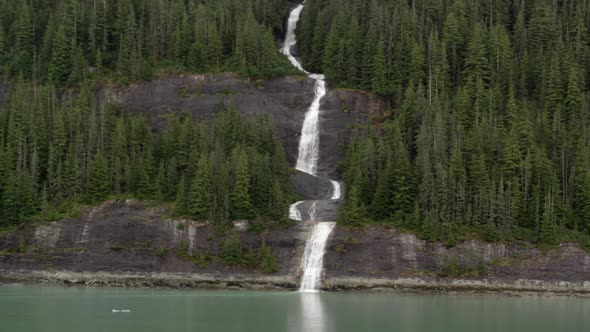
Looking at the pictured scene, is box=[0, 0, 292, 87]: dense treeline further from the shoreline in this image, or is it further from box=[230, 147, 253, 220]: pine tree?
the shoreline

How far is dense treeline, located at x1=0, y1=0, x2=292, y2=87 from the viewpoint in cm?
16612

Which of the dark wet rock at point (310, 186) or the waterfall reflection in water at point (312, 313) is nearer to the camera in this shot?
the waterfall reflection in water at point (312, 313)

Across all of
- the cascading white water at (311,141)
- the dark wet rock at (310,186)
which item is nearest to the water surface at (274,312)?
the dark wet rock at (310,186)

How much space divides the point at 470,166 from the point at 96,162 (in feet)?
171

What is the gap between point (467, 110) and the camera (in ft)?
477

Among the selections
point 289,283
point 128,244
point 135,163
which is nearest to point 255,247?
point 289,283

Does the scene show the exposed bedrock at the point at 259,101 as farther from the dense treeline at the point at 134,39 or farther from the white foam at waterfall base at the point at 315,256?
the white foam at waterfall base at the point at 315,256

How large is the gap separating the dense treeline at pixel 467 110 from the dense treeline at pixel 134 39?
1353cm

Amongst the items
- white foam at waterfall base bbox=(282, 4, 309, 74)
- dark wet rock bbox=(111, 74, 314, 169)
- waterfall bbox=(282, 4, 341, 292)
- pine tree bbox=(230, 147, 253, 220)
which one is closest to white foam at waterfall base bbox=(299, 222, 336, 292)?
waterfall bbox=(282, 4, 341, 292)

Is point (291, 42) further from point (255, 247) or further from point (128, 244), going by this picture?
point (255, 247)

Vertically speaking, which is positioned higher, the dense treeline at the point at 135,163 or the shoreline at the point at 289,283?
the dense treeline at the point at 135,163

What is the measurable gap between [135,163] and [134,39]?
41.7 metres

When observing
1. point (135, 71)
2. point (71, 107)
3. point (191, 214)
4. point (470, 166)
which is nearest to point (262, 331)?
point (191, 214)

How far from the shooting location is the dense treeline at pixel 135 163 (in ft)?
412
